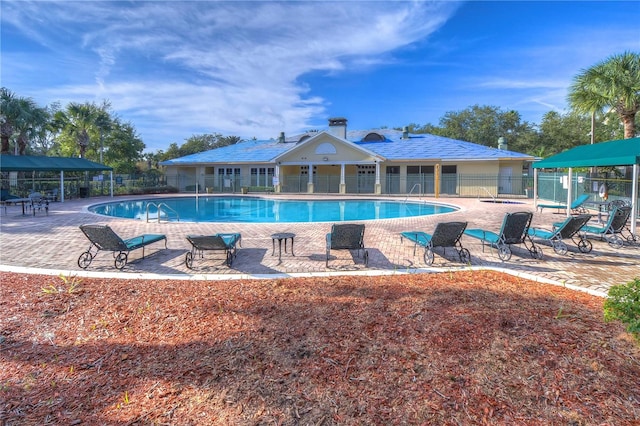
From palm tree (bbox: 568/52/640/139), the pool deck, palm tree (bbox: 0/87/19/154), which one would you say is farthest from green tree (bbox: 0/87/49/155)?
palm tree (bbox: 568/52/640/139)

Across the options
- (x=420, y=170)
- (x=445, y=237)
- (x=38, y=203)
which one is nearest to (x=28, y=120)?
(x=38, y=203)

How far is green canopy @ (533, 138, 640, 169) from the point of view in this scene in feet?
30.7

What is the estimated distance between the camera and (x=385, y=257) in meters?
7.48

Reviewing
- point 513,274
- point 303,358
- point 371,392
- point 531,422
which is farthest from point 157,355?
point 513,274

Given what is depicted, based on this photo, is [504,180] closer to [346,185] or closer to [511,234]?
[346,185]

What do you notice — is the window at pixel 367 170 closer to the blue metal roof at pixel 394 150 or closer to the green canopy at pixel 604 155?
the blue metal roof at pixel 394 150

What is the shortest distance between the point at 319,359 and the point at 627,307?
9.36 feet

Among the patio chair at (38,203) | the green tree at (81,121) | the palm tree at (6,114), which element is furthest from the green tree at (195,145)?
the patio chair at (38,203)

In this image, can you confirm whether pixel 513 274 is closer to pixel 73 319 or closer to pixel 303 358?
pixel 303 358

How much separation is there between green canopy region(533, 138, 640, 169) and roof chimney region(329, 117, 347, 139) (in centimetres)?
2295

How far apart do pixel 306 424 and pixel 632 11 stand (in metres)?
16.4

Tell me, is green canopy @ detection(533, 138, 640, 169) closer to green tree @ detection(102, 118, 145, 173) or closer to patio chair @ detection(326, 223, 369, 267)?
patio chair @ detection(326, 223, 369, 267)

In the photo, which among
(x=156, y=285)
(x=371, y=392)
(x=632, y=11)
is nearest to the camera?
(x=371, y=392)

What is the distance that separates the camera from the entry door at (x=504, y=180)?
2839 centimetres
